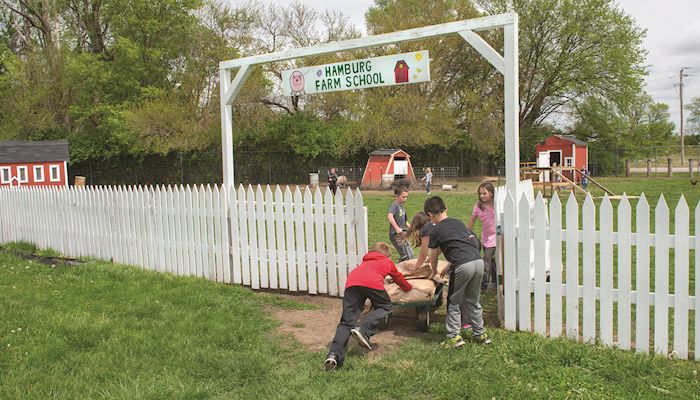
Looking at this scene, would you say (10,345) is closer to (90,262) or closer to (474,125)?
(90,262)

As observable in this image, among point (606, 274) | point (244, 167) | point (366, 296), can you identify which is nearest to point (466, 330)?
point (366, 296)

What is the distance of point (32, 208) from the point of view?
37.2ft

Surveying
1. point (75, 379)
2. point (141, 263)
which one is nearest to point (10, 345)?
point (75, 379)

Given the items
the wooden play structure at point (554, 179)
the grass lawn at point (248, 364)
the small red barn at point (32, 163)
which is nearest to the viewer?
the grass lawn at point (248, 364)

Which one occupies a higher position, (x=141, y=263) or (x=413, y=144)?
(x=413, y=144)

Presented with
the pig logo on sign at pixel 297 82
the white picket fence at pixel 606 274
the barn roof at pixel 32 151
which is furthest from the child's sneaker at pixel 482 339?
the barn roof at pixel 32 151

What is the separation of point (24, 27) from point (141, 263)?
138ft

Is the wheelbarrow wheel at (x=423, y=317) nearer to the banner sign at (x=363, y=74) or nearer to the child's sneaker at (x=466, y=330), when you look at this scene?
the child's sneaker at (x=466, y=330)

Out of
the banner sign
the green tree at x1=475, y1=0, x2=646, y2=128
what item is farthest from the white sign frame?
the green tree at x1=475, y1=0, x2=646, y2=128

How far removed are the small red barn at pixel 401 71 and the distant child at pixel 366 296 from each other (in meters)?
2.21

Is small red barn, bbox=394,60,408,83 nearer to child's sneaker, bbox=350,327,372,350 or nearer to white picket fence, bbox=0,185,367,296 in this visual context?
white picket fence, bbox=0,185,367,296

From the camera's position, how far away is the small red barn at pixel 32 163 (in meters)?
22.3

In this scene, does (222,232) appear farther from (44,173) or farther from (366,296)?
(44,173)

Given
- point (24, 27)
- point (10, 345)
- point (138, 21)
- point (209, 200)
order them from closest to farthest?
point (10, 345) → point (209, 200) → point (138, 21) → point (24, 27)
